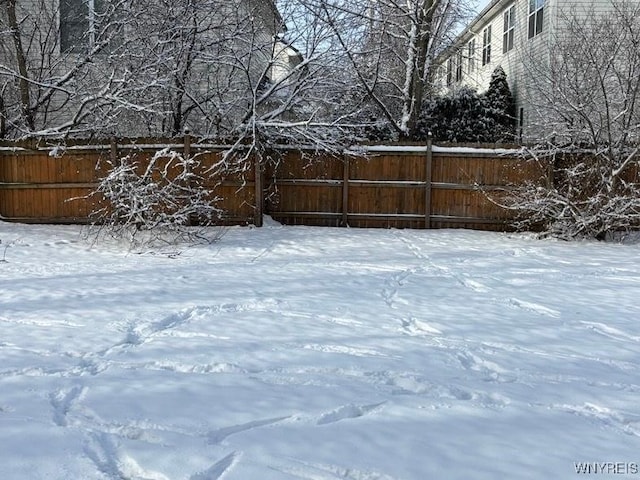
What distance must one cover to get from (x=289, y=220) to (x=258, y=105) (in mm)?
2560

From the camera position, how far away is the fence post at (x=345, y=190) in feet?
41.3

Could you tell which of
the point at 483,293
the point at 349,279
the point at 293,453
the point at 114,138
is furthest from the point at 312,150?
the point at 293,453

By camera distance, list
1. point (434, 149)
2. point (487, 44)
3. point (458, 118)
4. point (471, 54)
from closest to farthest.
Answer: point (434, 149), point (458, 118), point (471, 54), point (487, 44)

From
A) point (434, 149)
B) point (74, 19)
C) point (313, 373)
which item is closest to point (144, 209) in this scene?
point (434, 149)

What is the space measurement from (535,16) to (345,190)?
34.5 ft

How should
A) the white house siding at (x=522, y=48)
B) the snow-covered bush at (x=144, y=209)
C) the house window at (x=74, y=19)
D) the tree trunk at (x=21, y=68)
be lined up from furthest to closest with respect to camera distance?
the white house siding at (x=522, y=48) < the house window at (x=74, y=19) < the tree trunk at (x=21, y=68) < the snow-covered bush at (x=144, y=209)

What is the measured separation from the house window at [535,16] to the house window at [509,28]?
1.42m

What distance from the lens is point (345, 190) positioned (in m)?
12.7

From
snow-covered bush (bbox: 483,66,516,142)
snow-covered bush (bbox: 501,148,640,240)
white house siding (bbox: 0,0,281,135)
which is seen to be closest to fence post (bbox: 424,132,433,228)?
snow-covered bush (bbox: 501,148,640,240)

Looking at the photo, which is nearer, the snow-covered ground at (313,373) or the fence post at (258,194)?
the snow-covered ground at (313,373)

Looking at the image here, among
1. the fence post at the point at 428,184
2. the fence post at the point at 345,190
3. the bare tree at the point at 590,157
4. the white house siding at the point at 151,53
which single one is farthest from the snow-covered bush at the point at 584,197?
the white house siding at the point at 151,53

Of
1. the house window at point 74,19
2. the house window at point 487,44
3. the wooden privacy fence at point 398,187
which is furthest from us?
the house window at point 487,44

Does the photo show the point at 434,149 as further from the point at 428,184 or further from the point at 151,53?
the point at 151,53

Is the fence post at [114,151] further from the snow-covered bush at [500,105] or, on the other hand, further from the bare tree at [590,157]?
the snow-covered bush at [500,105]
